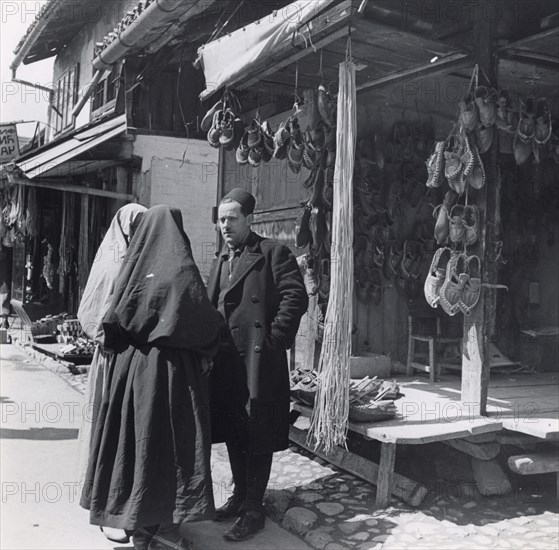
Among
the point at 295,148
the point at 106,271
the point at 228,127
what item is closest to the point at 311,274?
the point at 295,148

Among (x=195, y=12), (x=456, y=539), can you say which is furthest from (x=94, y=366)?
(x=195, y=12)

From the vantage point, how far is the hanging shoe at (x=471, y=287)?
447 centimetres

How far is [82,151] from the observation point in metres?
9.21

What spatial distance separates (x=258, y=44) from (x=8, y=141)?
8913mm

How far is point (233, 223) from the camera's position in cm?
392

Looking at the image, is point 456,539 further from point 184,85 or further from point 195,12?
point 184,85

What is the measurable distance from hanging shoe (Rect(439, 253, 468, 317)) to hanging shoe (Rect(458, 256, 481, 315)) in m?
0.03

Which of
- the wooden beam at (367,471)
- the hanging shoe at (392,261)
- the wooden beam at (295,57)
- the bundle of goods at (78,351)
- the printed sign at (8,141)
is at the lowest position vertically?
the wooden beam at (367,471)

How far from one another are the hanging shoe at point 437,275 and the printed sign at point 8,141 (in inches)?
382

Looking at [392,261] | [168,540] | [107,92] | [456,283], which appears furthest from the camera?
[107,92]

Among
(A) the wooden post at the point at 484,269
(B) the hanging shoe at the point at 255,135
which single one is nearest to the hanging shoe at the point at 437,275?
(A) the wooden post at the point at 484,269

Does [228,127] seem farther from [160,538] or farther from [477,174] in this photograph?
[160,538]

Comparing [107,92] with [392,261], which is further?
[107,92]

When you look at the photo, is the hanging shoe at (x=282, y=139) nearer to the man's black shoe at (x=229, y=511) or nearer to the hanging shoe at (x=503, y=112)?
the hanging shoe at (x=503, y=112)
